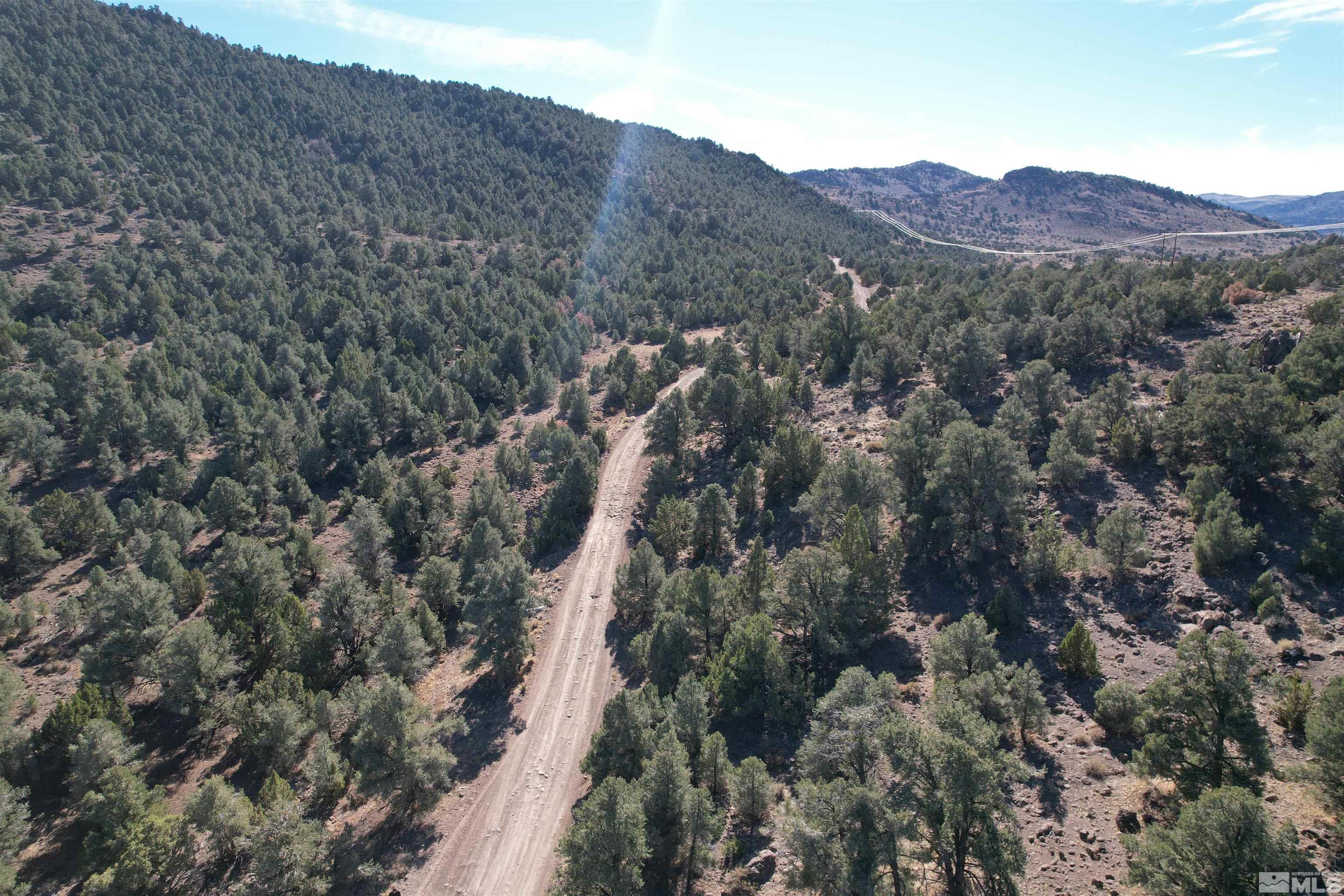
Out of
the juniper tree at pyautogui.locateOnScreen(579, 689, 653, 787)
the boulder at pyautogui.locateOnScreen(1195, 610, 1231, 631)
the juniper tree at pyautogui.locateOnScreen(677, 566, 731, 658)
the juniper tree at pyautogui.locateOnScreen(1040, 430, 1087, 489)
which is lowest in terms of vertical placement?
the juniper tree at pyautogui.locateOnScreen(579, 689, 653, 787)

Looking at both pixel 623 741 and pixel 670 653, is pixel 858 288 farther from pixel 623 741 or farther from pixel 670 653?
pixel 623 741

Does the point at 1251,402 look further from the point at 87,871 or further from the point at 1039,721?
the point at 87,871

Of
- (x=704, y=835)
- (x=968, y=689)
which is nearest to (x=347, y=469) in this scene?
(x=704, y=835)

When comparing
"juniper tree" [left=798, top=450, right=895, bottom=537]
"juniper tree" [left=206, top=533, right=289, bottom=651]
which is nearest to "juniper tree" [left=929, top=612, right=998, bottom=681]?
"juniper tree" [left=798, top=450, right=895, bottom=537]

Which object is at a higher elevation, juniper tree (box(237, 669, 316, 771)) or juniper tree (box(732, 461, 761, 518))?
juniper tree (box(732, 461, 761, 518))

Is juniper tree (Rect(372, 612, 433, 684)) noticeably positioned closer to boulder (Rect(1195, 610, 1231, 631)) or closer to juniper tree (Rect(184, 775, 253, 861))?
juniper tree (Rect(184, 775, 253, 861))

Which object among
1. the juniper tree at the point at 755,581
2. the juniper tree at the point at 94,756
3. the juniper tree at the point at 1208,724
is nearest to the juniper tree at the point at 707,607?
the juniper tree at the point at 755,581

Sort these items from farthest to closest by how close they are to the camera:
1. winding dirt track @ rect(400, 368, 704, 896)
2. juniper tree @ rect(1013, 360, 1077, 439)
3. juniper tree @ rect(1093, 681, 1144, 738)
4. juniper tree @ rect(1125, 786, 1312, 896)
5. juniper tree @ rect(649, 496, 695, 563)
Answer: juniper tree @ rect(1013, 360, 1077, 439), juniper tree @ rect(649, 496, 695, 563), winding dirt track @ rect(400, 368, 704, 896), juniper tree @ rect(1093, 681, 1144, 738), juniper tree @ rect(1125, 786, 1312, 896)
